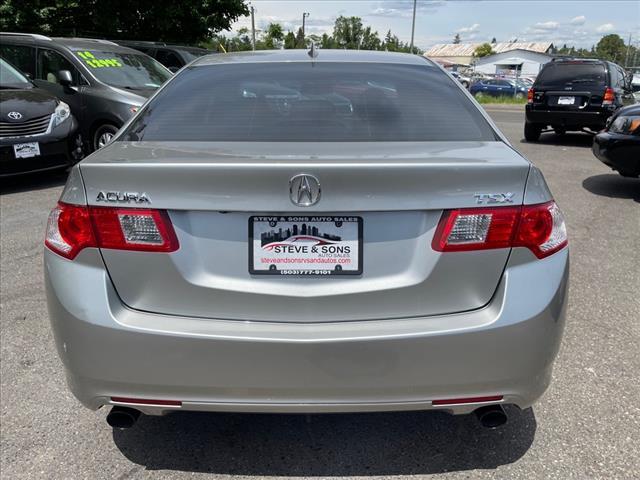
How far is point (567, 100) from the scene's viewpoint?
11.8 metres

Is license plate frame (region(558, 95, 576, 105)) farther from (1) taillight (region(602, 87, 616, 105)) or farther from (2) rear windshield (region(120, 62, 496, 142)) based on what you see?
(2) rear windshield (region(120, 62, 496, 142))

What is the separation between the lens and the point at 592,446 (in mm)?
2465

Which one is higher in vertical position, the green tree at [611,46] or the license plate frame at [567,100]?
the license plate frame at [567,100]

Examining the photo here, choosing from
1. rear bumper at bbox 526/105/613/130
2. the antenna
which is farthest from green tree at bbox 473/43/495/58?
the antenna

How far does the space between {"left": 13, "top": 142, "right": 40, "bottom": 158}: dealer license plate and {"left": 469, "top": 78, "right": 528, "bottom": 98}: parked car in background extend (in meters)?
28.2

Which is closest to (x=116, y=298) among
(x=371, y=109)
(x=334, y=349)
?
(x=334, y=349)

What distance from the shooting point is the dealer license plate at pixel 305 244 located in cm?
191

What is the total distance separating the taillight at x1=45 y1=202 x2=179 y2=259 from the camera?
6.31 ft

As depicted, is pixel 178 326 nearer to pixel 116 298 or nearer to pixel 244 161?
pixel 116 298

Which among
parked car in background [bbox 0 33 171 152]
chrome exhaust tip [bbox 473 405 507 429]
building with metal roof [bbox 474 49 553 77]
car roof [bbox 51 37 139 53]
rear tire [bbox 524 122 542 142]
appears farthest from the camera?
building with metal roof [bbox 474 49 553 77]

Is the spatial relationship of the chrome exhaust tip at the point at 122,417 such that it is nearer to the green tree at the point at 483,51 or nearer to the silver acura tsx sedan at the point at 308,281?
the silver acura tsx sedan at the point at 308,281

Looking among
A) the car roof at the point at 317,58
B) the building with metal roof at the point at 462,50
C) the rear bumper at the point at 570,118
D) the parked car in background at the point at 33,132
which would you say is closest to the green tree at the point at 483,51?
the building with metal roof at the point at 462,50

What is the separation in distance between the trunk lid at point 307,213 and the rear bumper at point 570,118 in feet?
36.0

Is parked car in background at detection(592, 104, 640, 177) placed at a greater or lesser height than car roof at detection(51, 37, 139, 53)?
lesser
